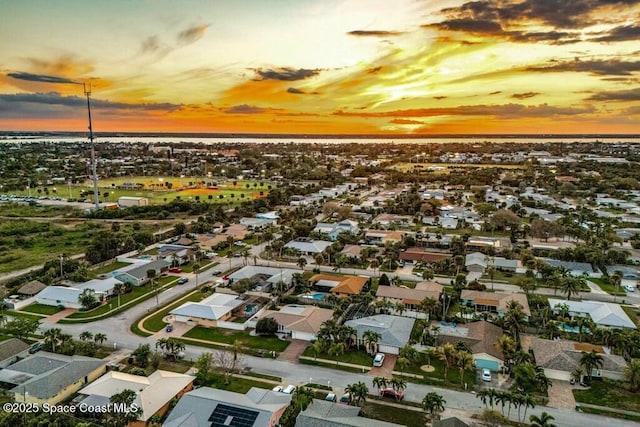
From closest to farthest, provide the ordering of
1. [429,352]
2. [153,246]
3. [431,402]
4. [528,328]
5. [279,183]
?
[431,402]
[429,352]
[528,328]
[153,246]
[279,183]

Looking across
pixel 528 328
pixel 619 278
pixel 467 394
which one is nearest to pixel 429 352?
pixel 467 394

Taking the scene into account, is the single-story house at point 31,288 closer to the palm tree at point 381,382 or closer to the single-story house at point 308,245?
the single-story house at point 308,245

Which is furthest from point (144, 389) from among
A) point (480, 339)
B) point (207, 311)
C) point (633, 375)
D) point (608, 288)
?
point (608, 288)

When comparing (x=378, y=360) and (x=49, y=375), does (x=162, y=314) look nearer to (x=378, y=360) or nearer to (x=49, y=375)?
(x=49, y=375)

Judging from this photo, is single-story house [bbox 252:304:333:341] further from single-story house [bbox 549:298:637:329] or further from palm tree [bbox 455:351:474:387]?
single-story house [bbox 549:298:637:329]

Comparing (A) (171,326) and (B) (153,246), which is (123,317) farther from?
(B) (153,246)
